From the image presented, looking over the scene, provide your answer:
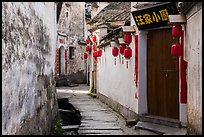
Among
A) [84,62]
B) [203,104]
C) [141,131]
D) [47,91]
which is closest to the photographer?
[203,104]

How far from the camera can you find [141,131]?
7.73 m

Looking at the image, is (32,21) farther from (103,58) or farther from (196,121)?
→ (103,58)

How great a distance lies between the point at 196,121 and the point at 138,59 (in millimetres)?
3259

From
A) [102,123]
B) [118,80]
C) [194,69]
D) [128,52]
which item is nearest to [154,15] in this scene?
[128,52]

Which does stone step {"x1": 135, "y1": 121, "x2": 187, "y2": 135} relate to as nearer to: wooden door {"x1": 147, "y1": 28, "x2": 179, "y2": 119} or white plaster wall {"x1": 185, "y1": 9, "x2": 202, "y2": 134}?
wooden door {"x1": 147, "y1": 28, "x2": 179, "y2": 119}

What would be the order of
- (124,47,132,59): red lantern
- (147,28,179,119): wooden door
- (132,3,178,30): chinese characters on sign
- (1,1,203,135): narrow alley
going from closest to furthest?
(1,1,203,135): narrow alley → (132,3,178,30): chinese characters on sign → (147,28,179,119): wooden door → (124,47,132,59): red lantern

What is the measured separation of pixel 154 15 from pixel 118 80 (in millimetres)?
4021

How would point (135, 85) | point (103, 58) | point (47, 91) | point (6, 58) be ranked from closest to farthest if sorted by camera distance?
point (6, 58)
point (47, 91)
point (135, 85)
point (103, 58)

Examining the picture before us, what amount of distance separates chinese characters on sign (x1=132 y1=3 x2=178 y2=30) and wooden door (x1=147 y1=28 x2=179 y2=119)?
294 mm

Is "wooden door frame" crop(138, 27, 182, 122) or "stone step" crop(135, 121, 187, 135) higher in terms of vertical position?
"wooden door frame" crop(138, 27, 182, 122)

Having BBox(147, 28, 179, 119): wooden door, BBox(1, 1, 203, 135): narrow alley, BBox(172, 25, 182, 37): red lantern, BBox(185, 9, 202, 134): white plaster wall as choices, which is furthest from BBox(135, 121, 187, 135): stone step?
BBox(172, 25, 182, 37): red lantern

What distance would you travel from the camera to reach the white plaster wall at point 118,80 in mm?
9279

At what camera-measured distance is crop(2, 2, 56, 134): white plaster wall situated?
14.3ft

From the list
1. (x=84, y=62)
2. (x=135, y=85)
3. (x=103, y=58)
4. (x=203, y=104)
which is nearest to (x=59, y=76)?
(x=84, y=62)
